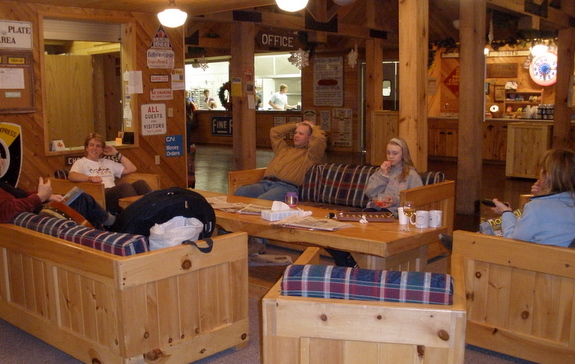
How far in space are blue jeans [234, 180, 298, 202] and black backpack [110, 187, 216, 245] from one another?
2.39m

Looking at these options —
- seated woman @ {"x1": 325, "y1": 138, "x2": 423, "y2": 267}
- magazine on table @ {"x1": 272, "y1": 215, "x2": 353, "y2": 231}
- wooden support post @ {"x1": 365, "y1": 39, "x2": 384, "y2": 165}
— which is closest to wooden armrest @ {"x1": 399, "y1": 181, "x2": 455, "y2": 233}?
seated woman @ {"x1": 325, "y1": 138, "x2": 423, "y2": 267}

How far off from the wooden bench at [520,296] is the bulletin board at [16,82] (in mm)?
4573

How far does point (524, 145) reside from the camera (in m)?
10.5

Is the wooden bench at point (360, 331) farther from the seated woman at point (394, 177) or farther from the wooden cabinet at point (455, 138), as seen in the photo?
the wooden cabinet at point (455, 138)

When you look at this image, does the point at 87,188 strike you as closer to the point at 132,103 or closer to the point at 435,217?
the point at 132,103

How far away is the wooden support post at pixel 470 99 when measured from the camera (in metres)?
7.43

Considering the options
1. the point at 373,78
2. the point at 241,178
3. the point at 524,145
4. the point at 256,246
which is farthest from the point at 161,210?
→ the point at 373,78

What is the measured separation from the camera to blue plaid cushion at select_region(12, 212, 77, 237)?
148 inches

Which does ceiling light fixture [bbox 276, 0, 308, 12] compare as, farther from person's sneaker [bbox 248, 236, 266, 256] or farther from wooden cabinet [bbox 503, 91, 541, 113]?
wooden cabinet [bbox 503, 91, 541, 113]

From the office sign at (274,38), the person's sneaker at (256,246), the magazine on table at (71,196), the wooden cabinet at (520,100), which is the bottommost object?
the person's sneaker at (256,246)

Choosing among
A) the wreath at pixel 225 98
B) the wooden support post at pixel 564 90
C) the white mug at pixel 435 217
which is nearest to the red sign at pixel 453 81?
the wooden support post at pixel 564 90

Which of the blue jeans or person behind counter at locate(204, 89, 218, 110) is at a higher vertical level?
person behind counter at locate(204, 89, 218, 110)

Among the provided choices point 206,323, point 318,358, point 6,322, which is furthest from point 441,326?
point 6,322

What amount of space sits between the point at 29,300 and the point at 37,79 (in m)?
3.25
